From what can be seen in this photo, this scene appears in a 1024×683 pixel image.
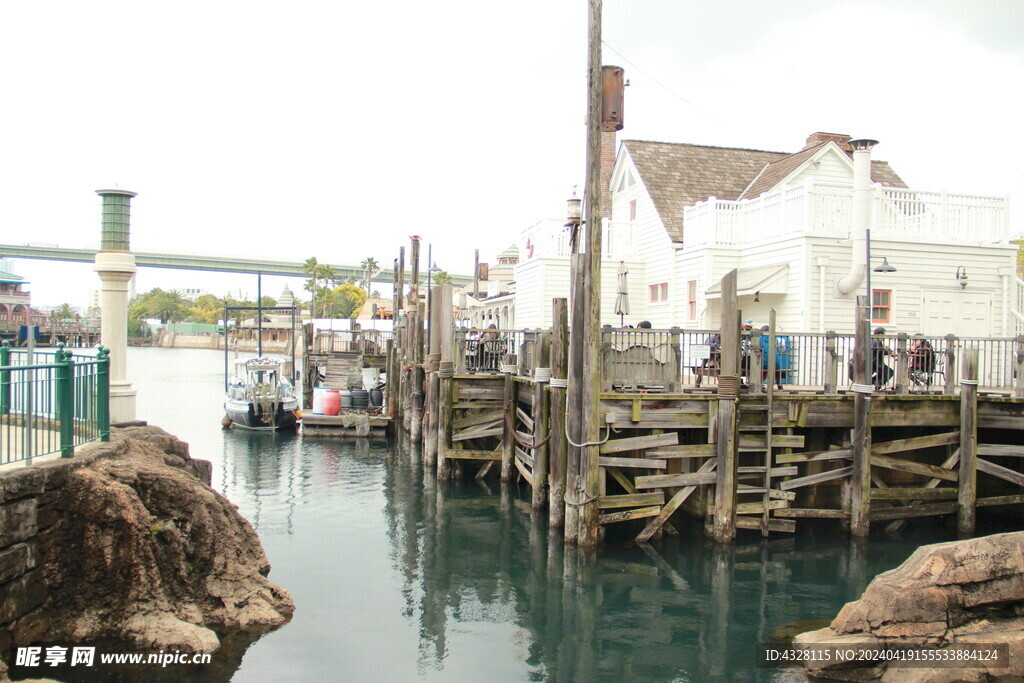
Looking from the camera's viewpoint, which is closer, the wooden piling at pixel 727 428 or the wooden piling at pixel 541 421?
the wooden piling at pixel 727 428

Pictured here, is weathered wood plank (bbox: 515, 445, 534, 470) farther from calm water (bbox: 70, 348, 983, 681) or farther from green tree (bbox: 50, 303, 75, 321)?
green tree (bbox: 50, 303, 75, 321)

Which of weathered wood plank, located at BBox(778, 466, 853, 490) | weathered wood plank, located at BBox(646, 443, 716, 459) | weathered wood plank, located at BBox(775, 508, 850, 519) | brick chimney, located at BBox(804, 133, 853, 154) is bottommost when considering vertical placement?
weathered wood plank, located at BBox(775, 508, 850, 519)

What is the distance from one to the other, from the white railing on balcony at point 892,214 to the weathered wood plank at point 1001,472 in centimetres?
686

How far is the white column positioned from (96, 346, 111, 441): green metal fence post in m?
0.90

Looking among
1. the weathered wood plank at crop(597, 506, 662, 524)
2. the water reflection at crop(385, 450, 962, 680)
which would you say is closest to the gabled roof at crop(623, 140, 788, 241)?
the weathered wood plank at crop(597, 506, 662, 524)

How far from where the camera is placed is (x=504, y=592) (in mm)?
12156

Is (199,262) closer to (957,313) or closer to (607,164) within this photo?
(607,164)

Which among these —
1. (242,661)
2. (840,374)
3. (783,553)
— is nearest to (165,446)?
(242,661)

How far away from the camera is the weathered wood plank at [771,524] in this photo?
552 inches

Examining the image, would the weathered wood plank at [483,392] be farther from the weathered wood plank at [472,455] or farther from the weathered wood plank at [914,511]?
the weathered wood plank at [914,511]

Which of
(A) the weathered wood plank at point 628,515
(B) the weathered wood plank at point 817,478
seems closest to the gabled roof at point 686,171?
(B) the weathered wood plank at point 817,478

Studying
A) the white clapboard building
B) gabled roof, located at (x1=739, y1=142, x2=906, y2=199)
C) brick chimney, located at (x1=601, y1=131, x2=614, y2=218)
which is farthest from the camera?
brick chimney, located at (x1=601, y1=131, x2=614, y2=218)

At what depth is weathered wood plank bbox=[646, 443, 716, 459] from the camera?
13.6 meters

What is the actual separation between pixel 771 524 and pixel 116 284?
11.9m
